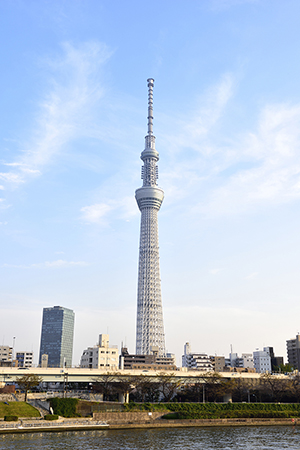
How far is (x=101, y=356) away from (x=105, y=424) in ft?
198

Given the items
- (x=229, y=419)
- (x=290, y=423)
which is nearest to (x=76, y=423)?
(x=229, y=419)

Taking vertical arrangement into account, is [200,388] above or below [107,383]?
below

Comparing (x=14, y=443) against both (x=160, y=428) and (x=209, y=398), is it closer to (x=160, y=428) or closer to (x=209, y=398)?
(x=160, y=428)

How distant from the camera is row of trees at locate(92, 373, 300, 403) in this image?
304ft

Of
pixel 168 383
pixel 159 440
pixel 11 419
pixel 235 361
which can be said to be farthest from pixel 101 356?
pixel 235 361

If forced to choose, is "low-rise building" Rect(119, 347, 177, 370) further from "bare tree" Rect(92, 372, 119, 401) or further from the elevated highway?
"bare tree" Rect(92, 372, 119, 401)

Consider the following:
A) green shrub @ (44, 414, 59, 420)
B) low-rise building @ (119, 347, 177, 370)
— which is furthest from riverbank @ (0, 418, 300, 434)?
low-rise building @ (119, 347, 177, 370)

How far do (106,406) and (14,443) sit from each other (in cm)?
2728

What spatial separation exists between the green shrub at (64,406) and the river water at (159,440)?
8.78 meters

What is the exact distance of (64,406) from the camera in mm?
73500

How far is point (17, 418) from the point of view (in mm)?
64875

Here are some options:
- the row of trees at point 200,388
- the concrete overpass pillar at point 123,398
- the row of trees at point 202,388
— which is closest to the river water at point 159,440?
the concrete overpass pillar at point 123,398

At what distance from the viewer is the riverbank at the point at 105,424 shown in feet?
204

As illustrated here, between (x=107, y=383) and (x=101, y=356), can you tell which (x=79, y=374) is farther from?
(x=101, y=356)
